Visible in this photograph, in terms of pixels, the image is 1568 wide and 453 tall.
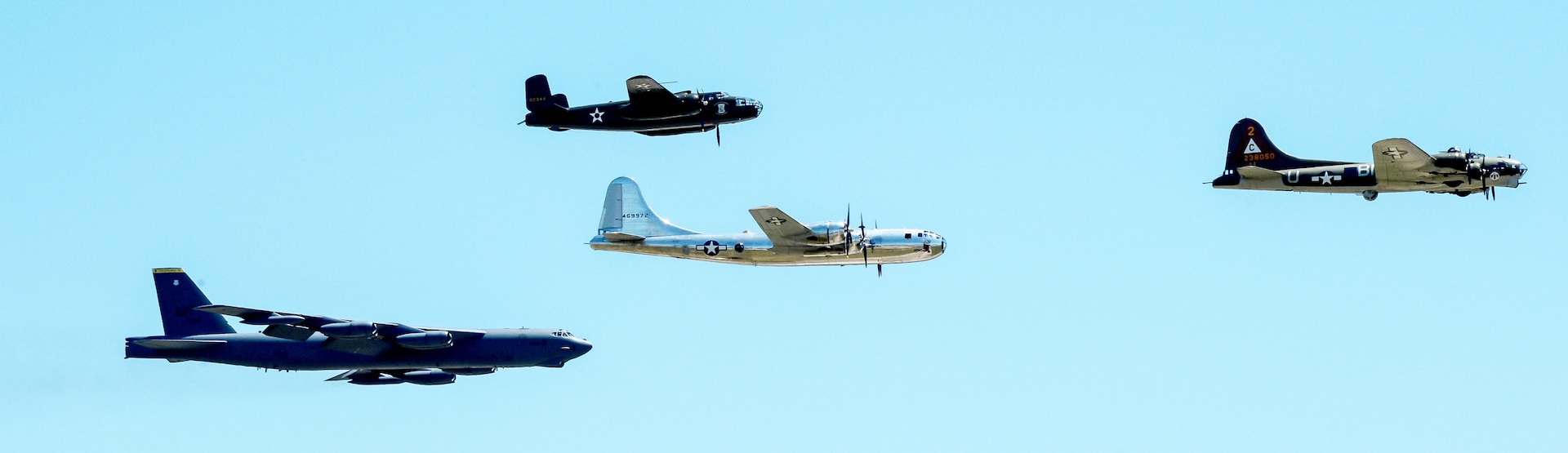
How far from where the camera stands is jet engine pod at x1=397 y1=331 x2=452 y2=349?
66.7 meters

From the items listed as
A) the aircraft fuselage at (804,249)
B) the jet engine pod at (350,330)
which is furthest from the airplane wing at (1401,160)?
the jet engine pod at (350,330)

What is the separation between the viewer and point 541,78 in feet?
231

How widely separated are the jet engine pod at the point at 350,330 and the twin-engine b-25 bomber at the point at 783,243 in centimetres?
1083

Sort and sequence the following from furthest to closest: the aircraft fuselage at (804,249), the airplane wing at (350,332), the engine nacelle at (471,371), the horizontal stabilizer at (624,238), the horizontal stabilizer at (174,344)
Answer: the horizontal stabilizer at (624,238) < the engine nacelle at (471,371) < the aircraft fuselage at (804,249) < the horizontal stabilizer at (174,344) < the airplane wing at (350,332)

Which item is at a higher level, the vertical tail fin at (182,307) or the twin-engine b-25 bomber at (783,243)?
the twin-engine b-25 bomber at (783,243)

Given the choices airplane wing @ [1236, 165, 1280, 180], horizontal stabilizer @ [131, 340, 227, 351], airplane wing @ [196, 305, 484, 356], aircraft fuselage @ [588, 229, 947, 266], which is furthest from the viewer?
airplane wing @ [1236, 165, 1280, 180]

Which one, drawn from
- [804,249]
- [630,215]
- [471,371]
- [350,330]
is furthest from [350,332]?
[804,249]

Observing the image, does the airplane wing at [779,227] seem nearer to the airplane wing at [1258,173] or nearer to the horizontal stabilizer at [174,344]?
the airplane wing at [1258,173]

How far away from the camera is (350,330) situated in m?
65.6

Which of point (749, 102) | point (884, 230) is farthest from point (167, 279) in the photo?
point (884, 230)

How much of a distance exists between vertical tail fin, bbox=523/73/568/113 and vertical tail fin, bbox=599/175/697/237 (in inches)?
257

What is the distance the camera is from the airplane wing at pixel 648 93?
67438 mm

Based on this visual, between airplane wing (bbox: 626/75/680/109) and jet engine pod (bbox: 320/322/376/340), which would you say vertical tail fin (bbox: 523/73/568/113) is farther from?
jet engine pod (bbox: 320/322/376/340)

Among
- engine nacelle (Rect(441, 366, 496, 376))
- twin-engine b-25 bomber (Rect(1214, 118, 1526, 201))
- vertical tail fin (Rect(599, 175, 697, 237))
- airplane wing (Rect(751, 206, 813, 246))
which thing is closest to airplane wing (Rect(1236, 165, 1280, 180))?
twin-engine b-25 bomber (Rect(1214, 118, 1526, 201))
